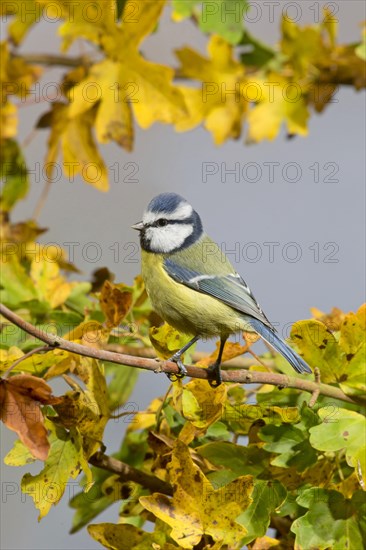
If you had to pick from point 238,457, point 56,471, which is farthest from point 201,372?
point 56,471

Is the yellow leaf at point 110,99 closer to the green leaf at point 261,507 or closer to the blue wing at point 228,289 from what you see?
the blue wing at point 228,289

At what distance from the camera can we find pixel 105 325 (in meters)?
1.20

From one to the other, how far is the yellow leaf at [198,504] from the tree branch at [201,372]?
0.36ft

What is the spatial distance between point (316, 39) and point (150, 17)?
1.17 ft

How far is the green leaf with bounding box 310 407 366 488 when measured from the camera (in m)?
0.98

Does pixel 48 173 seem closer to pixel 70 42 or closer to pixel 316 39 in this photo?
pixel 70 42

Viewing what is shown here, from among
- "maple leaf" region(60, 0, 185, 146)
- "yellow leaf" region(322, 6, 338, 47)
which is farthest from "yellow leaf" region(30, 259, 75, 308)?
"yellow leaf" region(322, 6, 338, 47)

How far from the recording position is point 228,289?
1.42 metres

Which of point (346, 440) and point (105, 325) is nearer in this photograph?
point (346, 440)

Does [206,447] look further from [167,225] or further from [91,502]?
[167,225]

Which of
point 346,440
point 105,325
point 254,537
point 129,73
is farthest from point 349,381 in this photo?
point 129,73

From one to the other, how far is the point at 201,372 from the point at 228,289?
337mm

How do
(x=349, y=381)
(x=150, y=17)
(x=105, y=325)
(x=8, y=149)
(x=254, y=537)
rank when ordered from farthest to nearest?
(x=8, y=149) → (x=150, y=17) → (x=105, y=325) → (x=349, y=381) → (x=254, y=537)

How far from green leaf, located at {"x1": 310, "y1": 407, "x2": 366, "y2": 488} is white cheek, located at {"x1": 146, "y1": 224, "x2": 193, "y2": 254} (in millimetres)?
572
